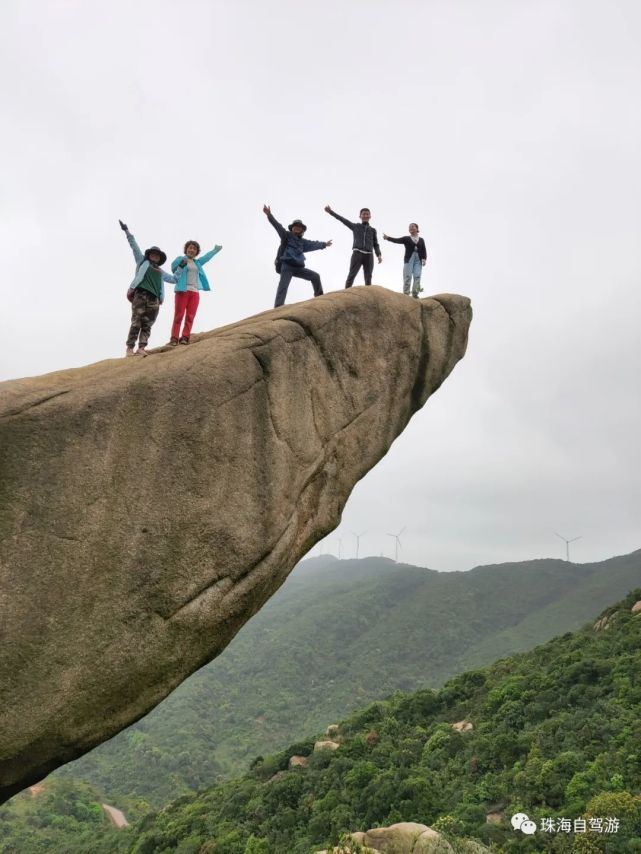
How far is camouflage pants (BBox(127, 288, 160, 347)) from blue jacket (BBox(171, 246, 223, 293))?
561 millimetres

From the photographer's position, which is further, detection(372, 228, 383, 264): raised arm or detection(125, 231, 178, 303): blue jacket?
detection(372, 228, 383, 264): raised arm

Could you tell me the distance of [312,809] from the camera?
42406mm

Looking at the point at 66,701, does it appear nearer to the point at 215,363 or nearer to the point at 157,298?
the point at 215,363

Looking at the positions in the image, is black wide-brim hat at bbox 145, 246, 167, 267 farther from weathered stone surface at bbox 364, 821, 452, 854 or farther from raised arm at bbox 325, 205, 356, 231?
weathered stone surface at bbox 364, 821, 452, 854

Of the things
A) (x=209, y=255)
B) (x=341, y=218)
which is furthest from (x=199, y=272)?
(x=341, y=218)

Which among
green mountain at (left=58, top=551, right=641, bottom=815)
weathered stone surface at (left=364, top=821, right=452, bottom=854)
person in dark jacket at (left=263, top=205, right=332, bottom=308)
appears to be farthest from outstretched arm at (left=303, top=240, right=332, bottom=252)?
green mountain at (left=58, top=551, right=641, bottom=815)

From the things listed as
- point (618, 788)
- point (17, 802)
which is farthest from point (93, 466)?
point (17, 802)

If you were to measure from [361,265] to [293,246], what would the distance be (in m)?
2.11

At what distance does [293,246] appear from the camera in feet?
44.1

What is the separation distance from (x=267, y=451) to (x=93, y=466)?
2.75 m

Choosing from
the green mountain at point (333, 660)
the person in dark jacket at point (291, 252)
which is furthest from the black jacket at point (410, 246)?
the green mountain at point (333, 660)

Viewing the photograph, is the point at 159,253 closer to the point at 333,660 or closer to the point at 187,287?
the point at 187,287

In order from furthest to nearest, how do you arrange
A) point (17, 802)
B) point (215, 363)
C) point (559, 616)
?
point (559, 616) → point (17, 802) → point (215, 363)

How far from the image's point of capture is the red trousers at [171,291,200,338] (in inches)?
450
